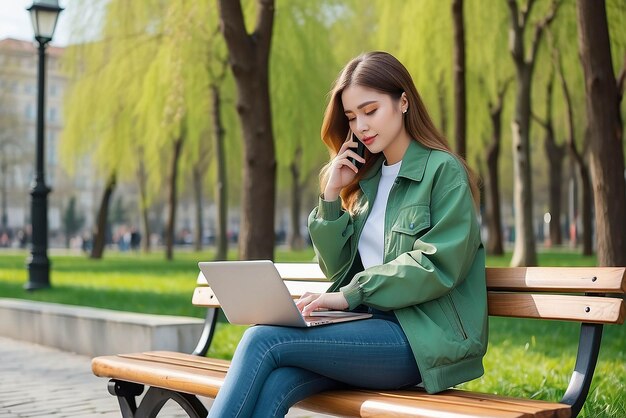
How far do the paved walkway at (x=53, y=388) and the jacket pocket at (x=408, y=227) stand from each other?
6.62ft

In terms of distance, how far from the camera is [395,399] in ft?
10.6

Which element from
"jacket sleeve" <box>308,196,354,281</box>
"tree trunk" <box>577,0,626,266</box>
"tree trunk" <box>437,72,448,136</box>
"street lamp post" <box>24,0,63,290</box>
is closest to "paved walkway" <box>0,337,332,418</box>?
"jacket sleeve" <box>308,196,354,281</box>

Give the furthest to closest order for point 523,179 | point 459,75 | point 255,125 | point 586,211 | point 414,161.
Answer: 1. point 586,211
2. point 523,179
3. point 459,75
4. point 255,125
5. point 414,161

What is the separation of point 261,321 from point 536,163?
40211mm

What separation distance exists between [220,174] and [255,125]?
9544 mm

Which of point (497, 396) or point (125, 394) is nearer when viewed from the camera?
point (497, 396)

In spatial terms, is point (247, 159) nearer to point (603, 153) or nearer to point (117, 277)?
point (603, 153)

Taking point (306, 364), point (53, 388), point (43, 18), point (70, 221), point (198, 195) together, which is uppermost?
point (43, 18)

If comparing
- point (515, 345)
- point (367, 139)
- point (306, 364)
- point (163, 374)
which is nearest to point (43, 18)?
point (515, 345)

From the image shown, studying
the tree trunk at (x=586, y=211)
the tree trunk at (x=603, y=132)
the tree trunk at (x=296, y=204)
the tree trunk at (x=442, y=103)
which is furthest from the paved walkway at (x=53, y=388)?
the tree trunk at (x=296, y=204)

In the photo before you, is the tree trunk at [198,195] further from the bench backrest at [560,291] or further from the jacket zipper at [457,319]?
the jacket zipper at [457,319]

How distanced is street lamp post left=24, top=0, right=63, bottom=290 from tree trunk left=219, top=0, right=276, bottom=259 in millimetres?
3324

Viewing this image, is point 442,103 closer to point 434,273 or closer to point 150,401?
point 150,401

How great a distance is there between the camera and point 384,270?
3.50 meters
